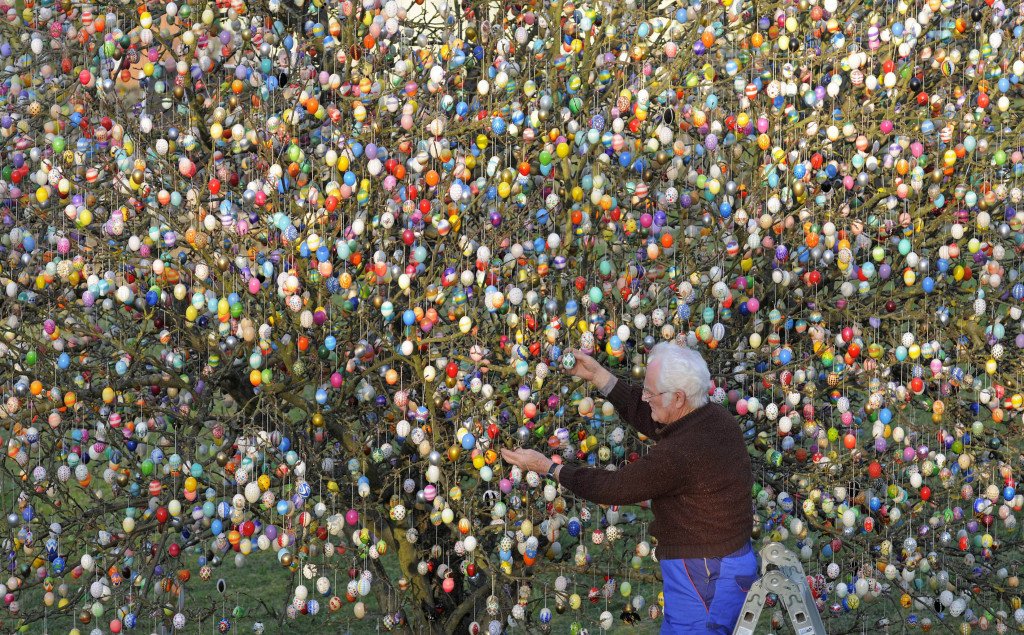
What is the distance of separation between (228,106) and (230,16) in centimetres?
31

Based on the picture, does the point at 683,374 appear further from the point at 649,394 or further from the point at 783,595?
the point at 783,595

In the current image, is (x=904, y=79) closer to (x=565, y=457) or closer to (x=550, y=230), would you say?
(x=550, y=230)

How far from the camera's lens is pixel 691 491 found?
12.7 feet

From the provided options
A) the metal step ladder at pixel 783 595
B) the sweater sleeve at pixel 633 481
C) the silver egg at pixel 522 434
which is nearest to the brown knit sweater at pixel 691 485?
the sweater sleeve at pixel 633 481

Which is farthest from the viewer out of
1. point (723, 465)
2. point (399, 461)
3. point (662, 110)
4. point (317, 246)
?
point (399, 461)

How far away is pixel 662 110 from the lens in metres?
4.49

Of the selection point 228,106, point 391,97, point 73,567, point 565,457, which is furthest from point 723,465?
point 73,567

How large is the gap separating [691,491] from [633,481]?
0.20 metres

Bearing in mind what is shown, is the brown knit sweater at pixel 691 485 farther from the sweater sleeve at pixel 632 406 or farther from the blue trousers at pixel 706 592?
the sweater sleeve at pixel 632 406

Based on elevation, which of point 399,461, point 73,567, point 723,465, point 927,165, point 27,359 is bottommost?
point 73,567

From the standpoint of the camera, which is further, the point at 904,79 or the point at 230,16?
the point at 904,79

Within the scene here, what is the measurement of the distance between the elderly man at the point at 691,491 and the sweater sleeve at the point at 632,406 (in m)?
0.33

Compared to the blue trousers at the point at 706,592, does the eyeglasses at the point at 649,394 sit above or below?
above

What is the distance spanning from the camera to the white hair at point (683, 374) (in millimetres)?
3871
